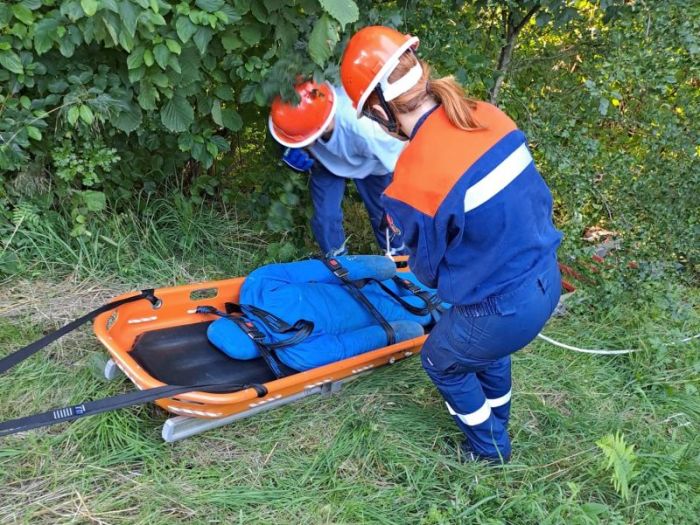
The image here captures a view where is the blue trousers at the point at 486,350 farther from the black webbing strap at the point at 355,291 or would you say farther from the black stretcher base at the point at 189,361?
the black stretcher base at the point at 189,361

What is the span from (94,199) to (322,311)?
1572 mm

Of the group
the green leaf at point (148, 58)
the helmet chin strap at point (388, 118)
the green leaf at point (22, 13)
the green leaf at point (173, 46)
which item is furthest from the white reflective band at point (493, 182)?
the green leaf at point (22, 13)

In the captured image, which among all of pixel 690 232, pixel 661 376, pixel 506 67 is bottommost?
pixel 661 376

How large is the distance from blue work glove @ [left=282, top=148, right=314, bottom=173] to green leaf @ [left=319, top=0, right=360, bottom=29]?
120cm

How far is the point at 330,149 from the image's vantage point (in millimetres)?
3656

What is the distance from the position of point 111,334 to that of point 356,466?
1.36 meters

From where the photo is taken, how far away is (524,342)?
2.46 m

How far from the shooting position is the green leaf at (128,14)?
8.16 feet

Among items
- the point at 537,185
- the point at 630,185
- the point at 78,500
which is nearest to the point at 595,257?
the point at 630,185

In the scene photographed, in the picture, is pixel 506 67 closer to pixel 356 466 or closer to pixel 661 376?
pixel 661 376

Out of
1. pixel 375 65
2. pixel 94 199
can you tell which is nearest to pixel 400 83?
pixel 375 65

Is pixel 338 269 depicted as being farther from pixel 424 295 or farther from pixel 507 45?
pixel 507 45

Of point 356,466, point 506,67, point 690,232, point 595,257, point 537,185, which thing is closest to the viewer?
point 537,185

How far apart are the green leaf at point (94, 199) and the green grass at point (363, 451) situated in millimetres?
344
